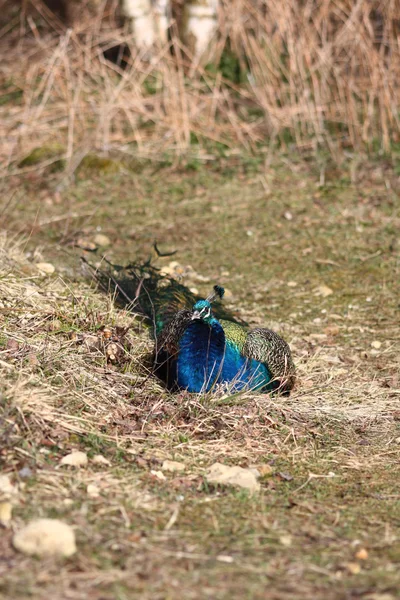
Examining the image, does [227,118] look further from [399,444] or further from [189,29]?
[399,444]

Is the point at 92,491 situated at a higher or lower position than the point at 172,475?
higher

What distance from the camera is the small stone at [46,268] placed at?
5.37m

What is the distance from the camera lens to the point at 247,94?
793 centimetres

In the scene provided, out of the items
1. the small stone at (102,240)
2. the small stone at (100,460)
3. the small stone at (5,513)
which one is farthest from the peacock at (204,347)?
the small stone at (102,240)

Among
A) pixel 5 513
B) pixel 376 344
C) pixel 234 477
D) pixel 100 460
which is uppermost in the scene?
pixel 5 513

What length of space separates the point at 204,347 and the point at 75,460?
99 centimetres

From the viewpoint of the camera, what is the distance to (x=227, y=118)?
8.30 m

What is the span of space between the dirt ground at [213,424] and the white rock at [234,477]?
0.15 ft

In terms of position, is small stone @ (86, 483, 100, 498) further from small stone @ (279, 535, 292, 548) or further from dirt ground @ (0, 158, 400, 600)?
small stone @ (279, 535, 292, 548)

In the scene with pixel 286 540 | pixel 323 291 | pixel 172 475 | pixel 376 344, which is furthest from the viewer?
pixel 323 291

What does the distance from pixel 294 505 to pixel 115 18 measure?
7564 mm

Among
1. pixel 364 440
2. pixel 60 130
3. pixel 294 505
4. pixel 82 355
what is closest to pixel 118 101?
Result: pixel 60 130

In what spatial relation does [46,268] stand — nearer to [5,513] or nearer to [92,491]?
[92,491]

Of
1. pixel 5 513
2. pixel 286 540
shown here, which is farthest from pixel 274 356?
pixel 5 513
